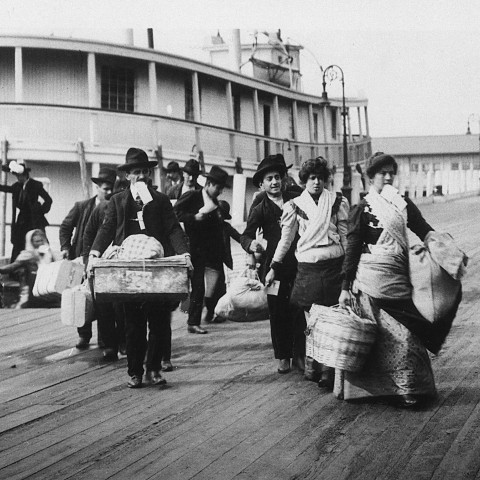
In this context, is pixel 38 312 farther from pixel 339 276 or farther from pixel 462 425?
pixel 462 425

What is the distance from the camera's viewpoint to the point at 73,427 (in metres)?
5.13

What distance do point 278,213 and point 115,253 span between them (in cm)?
146

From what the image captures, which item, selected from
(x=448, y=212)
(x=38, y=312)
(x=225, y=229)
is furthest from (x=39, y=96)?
(x=448, y=212)

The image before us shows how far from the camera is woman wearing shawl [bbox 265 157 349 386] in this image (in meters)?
6.07

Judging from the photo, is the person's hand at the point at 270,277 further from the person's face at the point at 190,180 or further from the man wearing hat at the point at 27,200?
the man wearing hat at the point at 27,200

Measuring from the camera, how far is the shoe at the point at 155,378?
20.4 ft

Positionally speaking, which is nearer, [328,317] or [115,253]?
[328,317]

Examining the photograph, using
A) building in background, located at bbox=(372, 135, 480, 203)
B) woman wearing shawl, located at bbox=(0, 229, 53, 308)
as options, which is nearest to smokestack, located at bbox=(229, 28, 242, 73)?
woman wearing shawl, located at bbox=(0, 229, 53, 308)

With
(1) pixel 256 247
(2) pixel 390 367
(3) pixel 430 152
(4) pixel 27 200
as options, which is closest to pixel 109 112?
(4) pixel 27 200

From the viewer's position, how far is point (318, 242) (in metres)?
6.12

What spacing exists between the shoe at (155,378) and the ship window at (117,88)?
14.1 meters

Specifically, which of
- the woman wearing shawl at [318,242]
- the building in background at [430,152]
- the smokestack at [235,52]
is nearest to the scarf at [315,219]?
the woman wearing shawl at [318,242]

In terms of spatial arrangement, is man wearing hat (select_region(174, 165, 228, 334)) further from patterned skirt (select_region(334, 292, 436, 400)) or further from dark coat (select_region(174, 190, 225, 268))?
patterned skirt (select_region(334, 292, 436, 400))

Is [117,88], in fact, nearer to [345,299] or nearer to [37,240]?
[37,240]
